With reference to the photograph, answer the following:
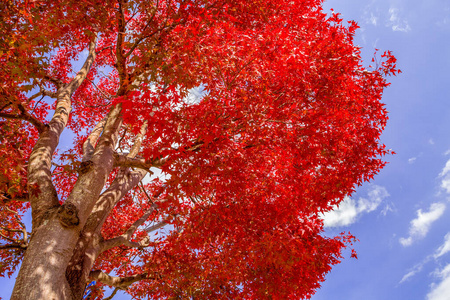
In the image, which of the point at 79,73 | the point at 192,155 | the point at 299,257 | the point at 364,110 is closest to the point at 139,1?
the point at 192,155

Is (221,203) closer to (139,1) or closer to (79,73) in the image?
(139,1)

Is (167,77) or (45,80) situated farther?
(45,80)

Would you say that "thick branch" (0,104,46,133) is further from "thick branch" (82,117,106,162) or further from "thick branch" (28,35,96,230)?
"thick branch" (82,117,106,162)

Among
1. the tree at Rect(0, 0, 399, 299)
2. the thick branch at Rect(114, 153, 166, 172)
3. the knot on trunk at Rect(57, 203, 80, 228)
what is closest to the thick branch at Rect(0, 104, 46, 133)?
the tree at Rect(0, 0, 399, 299)

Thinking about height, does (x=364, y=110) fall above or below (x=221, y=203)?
above

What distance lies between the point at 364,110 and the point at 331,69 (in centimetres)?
209

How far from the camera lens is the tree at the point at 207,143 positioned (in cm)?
522

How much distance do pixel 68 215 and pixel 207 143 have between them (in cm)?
273

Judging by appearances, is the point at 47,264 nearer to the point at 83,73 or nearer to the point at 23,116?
the point at 23,116

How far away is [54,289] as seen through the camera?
14.0ft

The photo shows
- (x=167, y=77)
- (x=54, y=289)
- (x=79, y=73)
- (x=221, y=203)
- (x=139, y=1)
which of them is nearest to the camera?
(x=54, y=289)

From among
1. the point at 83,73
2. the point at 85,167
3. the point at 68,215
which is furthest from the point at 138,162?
the point at 83,73

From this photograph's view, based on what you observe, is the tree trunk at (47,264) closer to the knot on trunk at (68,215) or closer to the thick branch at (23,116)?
the knot on trunk at (68,215)

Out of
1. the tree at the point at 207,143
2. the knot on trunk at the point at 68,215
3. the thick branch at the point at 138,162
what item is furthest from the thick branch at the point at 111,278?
the thick branch at the point at 138,162
